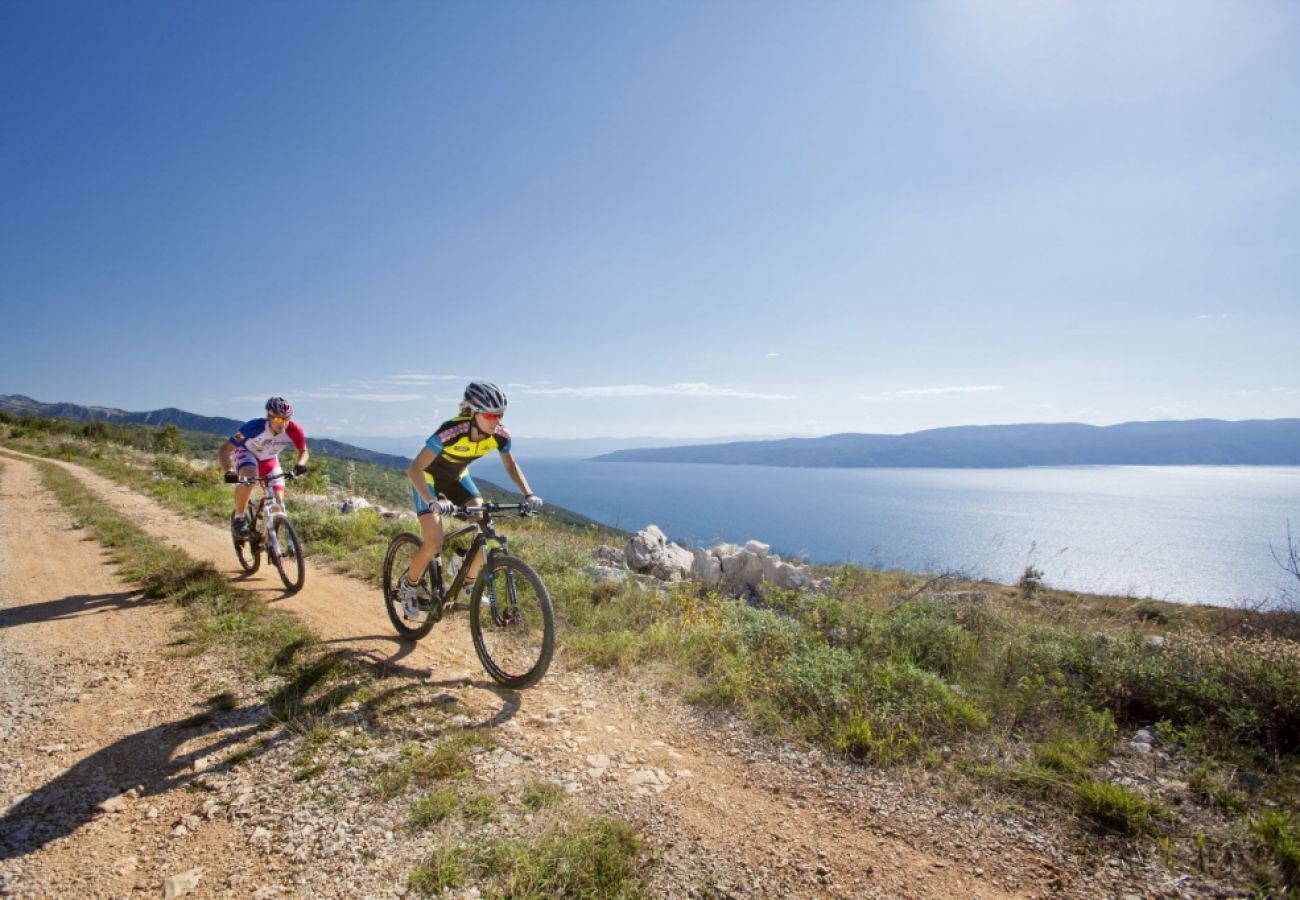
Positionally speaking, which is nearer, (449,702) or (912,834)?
(912,834)

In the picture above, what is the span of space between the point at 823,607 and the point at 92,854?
730 cm

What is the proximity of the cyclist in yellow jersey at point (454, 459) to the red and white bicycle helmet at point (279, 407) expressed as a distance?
162 inches

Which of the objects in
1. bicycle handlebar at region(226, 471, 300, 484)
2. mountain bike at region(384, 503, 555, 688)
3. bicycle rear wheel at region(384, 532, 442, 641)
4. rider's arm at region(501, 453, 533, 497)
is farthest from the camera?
bicycle handlebar at region(226, 471, 300, 484)

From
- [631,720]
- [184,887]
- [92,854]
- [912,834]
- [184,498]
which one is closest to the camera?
[184,887]

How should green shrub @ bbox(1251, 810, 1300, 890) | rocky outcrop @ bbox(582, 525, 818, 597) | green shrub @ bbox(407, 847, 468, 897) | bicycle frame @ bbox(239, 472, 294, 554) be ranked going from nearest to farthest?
1. green shrub @ bbox(407, 847, 468, 897)
2. green shrub @ bbox(1251, 810, 1300, 890)
3. bicycle frame @ bbox(239, 472, 294, 554)
4. rocky outcrop @ bbox(582, 525, 818, 597)

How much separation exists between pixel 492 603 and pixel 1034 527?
123 meters

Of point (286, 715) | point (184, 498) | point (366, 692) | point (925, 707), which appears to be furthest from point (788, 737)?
point (184, 498)

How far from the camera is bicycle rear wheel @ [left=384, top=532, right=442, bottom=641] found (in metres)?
6.28

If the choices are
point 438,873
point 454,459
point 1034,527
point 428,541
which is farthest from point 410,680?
point 1034,527

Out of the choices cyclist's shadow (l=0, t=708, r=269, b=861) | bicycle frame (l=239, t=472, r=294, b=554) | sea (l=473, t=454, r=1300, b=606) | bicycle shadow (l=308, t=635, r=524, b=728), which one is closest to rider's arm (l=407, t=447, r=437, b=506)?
bicycle shadow (l=308, t=635, r=524, b=728)

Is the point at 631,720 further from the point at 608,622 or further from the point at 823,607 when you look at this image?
the point at 823,607

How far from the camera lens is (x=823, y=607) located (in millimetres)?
7457

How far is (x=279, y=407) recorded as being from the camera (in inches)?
339

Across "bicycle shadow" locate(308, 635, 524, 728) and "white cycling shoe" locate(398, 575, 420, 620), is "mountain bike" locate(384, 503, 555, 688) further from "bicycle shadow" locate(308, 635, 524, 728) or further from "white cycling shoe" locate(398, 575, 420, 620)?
"bicycle shadow" locate(308, 635, 524, 728)
